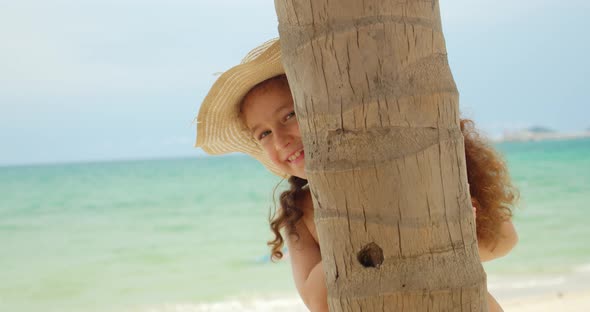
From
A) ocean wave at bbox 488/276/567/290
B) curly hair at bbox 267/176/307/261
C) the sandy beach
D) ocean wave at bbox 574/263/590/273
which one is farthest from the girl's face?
ocean wave at bbox 574/263/590/273

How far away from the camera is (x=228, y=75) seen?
6.81 feet

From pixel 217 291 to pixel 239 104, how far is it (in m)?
5.71

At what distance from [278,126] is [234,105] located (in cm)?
23

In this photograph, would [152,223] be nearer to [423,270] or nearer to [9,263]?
[9,263]

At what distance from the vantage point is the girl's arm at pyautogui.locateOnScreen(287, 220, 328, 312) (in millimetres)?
1679

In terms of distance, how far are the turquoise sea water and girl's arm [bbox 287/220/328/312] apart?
0.92 meters

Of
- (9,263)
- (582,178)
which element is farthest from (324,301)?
(582,178)

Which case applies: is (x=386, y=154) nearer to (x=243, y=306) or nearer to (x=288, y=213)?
(x=288, y=213)

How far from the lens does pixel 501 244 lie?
2.17 metres

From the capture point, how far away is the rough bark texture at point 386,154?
1.04m

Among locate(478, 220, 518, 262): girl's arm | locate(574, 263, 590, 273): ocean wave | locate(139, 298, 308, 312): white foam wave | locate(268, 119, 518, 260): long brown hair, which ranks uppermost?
locate(268, 119, 518, 260): long brown hair

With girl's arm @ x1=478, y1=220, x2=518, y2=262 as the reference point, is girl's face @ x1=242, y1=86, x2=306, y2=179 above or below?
above

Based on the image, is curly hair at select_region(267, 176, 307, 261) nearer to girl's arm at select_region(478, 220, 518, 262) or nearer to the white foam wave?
girl's arm at select_region(478, 220, 518, 262)

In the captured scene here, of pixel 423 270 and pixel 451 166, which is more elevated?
pixel 451 166
